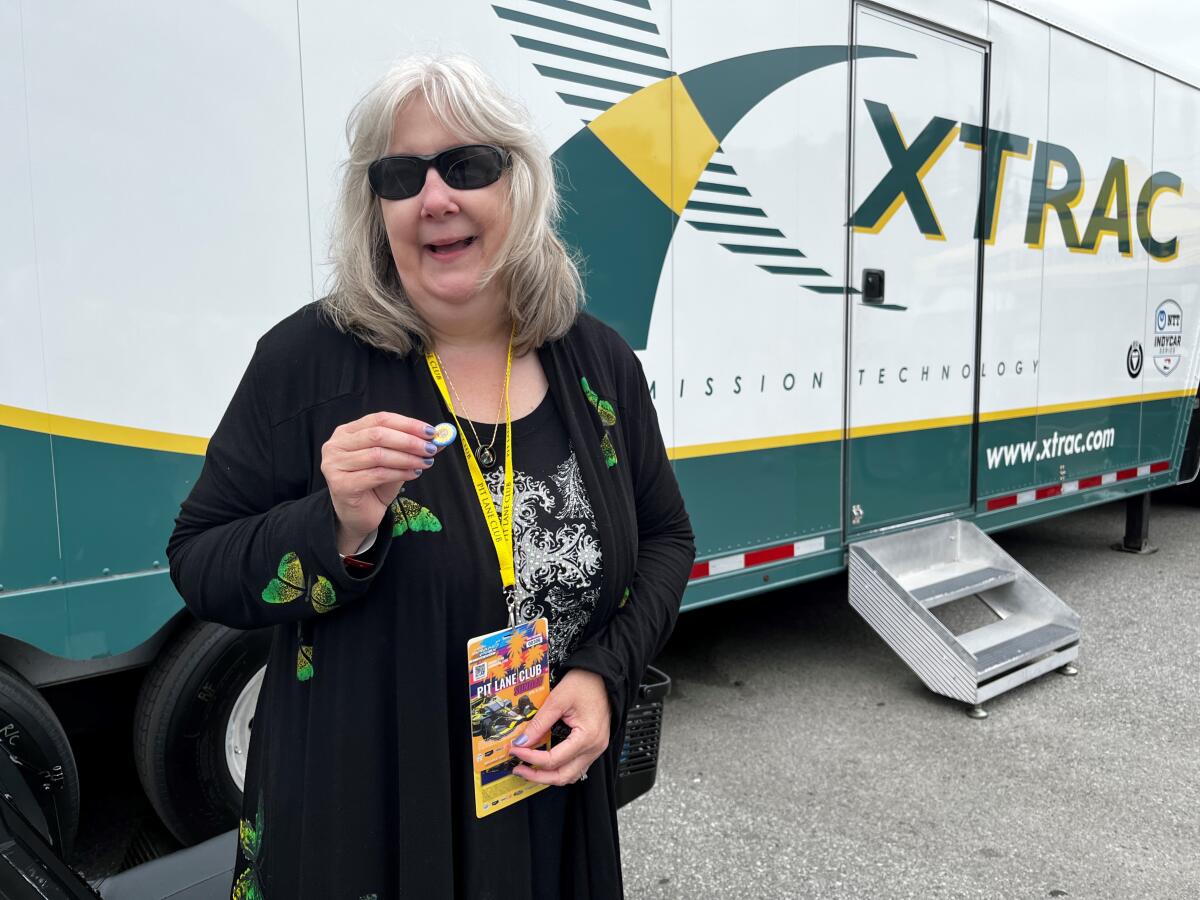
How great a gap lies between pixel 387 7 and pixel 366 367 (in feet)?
5.98

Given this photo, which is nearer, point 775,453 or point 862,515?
point 775,453

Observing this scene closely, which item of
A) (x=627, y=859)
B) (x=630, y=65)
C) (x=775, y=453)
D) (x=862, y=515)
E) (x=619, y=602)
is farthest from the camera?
(x=862, y=515)

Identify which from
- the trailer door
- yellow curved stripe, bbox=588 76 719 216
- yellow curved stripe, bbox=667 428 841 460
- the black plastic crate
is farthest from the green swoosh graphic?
the black plastic crate

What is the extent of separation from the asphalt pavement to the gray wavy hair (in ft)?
6.40

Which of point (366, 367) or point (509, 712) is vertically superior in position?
point (366, 367)

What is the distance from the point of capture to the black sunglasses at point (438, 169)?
3.98 feet

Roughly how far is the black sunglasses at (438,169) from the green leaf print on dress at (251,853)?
80 cm

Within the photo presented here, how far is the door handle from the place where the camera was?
400cm

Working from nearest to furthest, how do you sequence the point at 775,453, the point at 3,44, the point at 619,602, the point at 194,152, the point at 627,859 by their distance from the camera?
the point at 619,602, the point at 3,44, the point at 194,152, the point at 627,859, the point at 775,453

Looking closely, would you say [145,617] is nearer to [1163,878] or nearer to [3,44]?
[3,44]

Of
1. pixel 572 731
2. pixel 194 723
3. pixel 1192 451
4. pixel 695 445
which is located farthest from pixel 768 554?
pixel 1192 451

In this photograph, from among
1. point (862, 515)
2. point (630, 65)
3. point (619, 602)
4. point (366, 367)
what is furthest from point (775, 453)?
point (366, 367)

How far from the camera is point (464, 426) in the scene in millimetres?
1233

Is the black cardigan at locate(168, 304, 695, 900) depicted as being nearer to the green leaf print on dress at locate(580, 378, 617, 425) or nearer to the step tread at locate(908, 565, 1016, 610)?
the green leaf print on dress at locate(580, 378, 617, 425)
